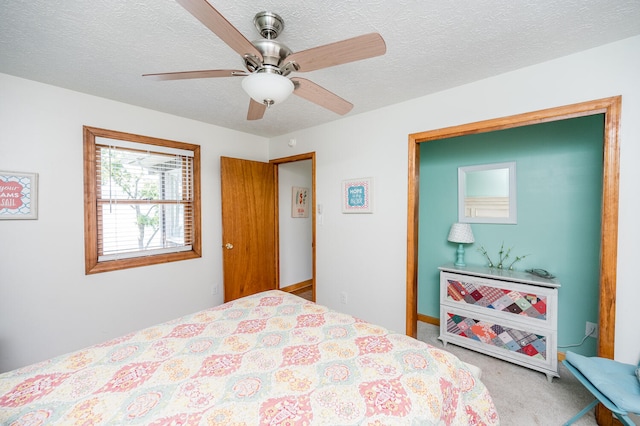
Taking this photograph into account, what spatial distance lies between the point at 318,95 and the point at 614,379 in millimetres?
2254

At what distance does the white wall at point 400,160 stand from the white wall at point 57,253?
181 centimetres

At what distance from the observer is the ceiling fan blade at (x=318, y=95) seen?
4.53 ft

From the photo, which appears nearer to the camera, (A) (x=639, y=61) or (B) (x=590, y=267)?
(A) (x=639, y=61)

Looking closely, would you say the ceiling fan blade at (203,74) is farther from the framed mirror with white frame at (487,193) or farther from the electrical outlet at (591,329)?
the electrical outlet at (591,329)

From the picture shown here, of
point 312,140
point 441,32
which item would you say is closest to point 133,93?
point 312,140

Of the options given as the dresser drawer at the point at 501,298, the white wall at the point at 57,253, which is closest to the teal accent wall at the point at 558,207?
the dresser drawer at the point at 501,298

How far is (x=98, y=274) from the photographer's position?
236cm

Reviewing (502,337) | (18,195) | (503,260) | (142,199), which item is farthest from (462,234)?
(18,195)

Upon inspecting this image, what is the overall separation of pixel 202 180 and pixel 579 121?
376 cm

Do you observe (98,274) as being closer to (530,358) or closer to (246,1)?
(246,1)

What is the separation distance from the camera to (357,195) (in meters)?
2.82

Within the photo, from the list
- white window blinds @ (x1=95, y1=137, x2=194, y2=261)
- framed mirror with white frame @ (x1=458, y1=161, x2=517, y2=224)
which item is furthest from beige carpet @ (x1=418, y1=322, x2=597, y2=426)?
white window blinds @ (x1=95, y1=137, x2=194, y2=261)

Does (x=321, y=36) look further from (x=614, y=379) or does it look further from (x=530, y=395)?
(x=530, y=395)

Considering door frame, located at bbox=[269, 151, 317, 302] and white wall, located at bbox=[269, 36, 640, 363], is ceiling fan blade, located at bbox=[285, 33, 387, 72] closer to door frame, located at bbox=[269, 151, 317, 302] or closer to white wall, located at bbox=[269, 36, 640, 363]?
white wall, located at bbox=[269, 36, 640, 363]
